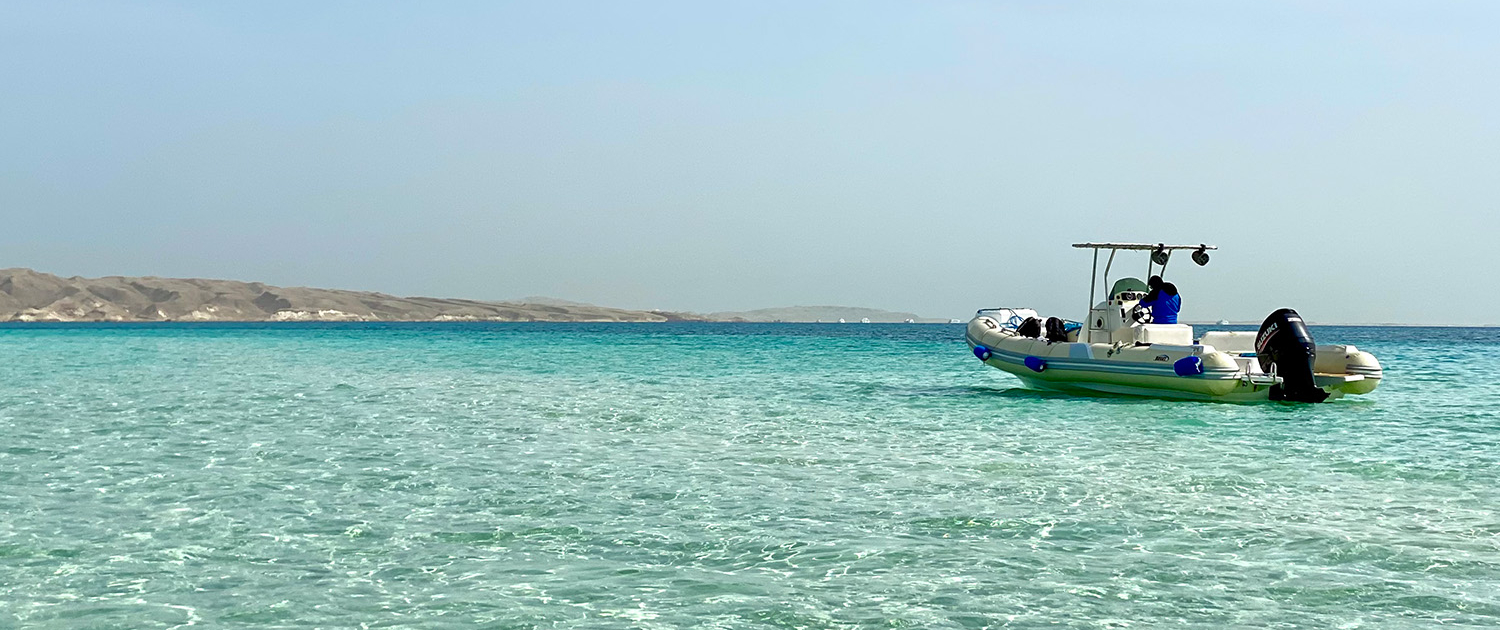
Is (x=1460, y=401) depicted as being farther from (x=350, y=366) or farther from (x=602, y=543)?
(x=350, y=366)

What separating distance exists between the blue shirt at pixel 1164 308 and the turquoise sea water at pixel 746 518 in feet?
7.57

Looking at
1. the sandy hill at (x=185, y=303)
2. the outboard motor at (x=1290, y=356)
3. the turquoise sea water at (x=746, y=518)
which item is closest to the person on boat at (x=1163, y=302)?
Answer: the outboard motor at (x=1290, y=356)

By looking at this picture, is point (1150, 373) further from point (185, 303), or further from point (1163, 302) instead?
point (185, 303)

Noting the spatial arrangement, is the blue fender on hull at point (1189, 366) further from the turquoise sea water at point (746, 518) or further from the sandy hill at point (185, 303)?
the sandy hill at point (185, 303)

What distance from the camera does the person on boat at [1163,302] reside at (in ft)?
55.2

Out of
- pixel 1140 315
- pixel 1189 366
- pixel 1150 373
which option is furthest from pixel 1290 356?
pixel 1140 315

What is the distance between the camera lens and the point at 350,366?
2775 cm

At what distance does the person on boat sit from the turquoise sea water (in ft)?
7.63

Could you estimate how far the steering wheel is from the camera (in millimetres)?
16594

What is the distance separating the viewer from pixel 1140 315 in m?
16.6

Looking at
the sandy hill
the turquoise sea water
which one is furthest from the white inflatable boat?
the sandy hill

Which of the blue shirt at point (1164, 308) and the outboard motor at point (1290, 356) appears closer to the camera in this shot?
the outboard motor at point (1290, 356)

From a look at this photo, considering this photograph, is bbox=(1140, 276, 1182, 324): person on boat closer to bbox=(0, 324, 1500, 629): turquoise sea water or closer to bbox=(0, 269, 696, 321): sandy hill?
bbox=(0, 324, 1500, 629): turquoise sea water

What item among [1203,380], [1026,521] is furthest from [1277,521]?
[1203,380]
